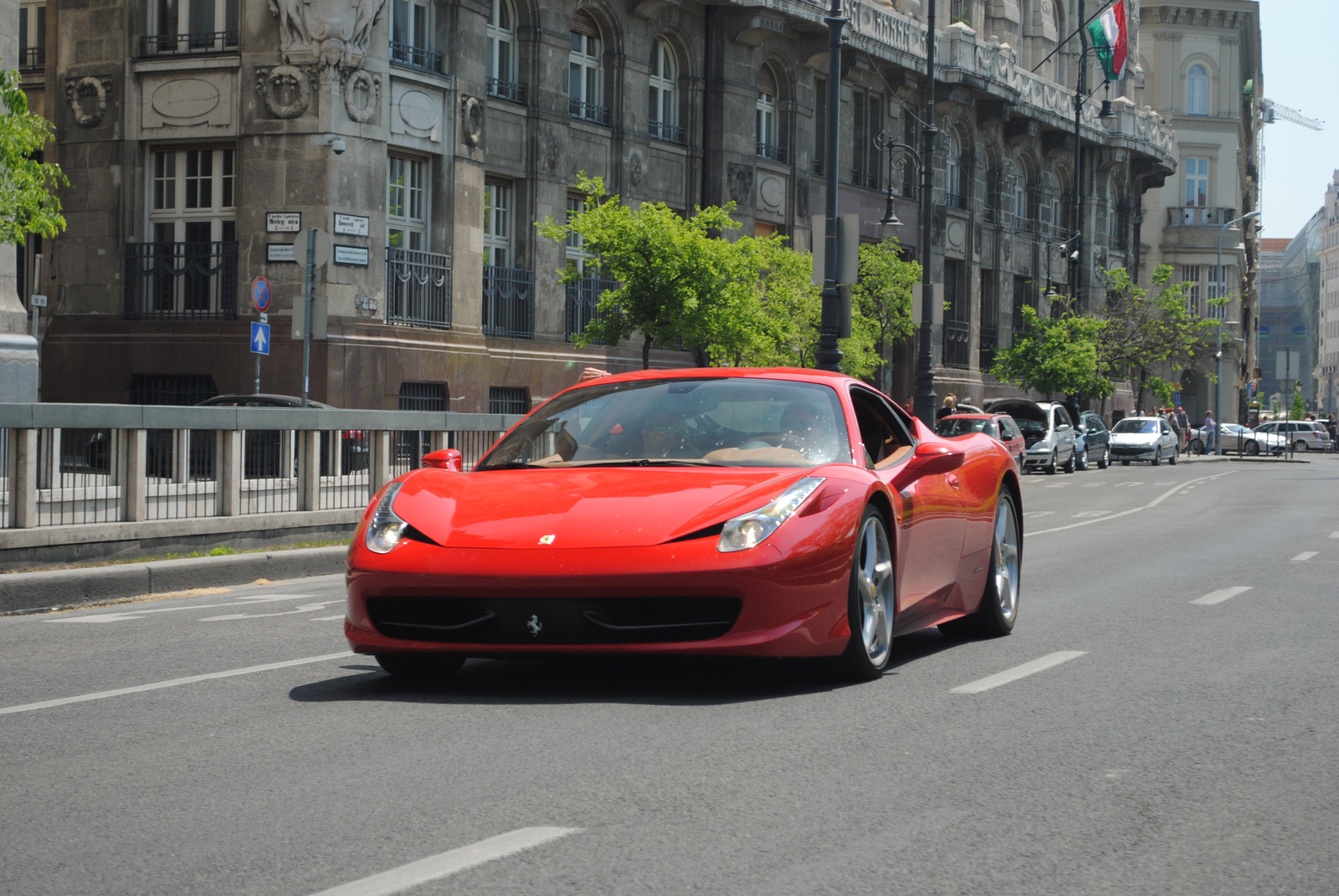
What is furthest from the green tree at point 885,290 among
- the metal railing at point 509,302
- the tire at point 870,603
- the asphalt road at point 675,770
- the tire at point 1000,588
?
the tire at point 870,603

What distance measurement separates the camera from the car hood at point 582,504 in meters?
6.50

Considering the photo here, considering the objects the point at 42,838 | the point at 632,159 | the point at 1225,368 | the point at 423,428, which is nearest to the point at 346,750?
the point at 42,838

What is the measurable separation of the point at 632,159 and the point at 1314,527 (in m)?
18.5

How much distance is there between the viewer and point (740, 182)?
126 ft

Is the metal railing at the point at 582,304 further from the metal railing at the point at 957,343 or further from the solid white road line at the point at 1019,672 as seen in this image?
the solid white road line at the point at 1019,672

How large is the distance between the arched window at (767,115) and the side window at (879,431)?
3264 centimetres

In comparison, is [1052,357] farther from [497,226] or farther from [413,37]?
[413,37]

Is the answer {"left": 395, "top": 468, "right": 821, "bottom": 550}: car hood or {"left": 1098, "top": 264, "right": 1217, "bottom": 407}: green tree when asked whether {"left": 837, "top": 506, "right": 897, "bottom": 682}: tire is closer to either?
{"left": 395, "top": 468, "right": 821, "bottom": 550}: car hood

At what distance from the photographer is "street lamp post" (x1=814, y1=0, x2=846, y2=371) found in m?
24.6

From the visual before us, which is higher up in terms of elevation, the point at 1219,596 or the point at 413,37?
the point at 413,37

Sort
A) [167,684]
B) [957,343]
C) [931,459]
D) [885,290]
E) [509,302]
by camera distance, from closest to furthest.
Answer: [167,684] → [931,459] → [509,302] → [885,290] → [957,343]

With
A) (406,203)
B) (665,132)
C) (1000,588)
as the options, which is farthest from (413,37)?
(1000,588)

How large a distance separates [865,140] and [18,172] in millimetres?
30277

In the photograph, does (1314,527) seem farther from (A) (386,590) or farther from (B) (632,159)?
(B) (632,159)
